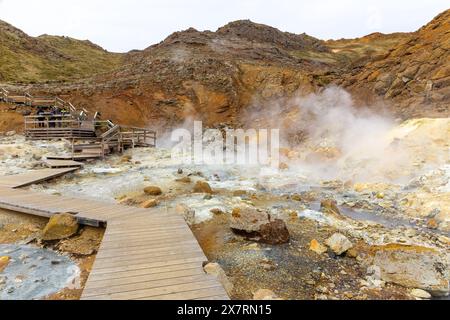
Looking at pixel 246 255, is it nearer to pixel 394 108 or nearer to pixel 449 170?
pixel 449 170

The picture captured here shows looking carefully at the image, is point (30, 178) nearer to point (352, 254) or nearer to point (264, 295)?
point (264, 295)

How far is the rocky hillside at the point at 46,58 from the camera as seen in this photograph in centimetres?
2919

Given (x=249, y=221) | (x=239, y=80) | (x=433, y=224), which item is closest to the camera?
(x=249, y=221)

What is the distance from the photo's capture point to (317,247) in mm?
5875

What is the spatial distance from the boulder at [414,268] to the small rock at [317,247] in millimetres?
889

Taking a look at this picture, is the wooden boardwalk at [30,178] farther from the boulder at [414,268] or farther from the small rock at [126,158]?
the boulder at [414,268]

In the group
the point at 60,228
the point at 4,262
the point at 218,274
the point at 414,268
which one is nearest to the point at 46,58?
the point at 60,228

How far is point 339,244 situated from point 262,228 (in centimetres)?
145

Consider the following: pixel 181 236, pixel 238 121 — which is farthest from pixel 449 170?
pixel 238 121

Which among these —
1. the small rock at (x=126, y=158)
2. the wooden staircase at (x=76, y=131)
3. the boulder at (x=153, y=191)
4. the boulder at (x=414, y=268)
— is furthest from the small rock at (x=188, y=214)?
the wooden staircase at (x=76, y=131)

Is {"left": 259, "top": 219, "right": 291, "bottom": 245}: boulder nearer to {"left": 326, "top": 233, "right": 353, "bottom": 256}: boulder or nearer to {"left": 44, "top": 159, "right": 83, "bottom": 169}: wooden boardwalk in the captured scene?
{"left": 326, "top": 233, "right": 353, "bottom": 256}: boulder

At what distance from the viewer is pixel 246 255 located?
18.3 feet

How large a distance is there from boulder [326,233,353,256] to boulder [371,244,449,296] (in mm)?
531
